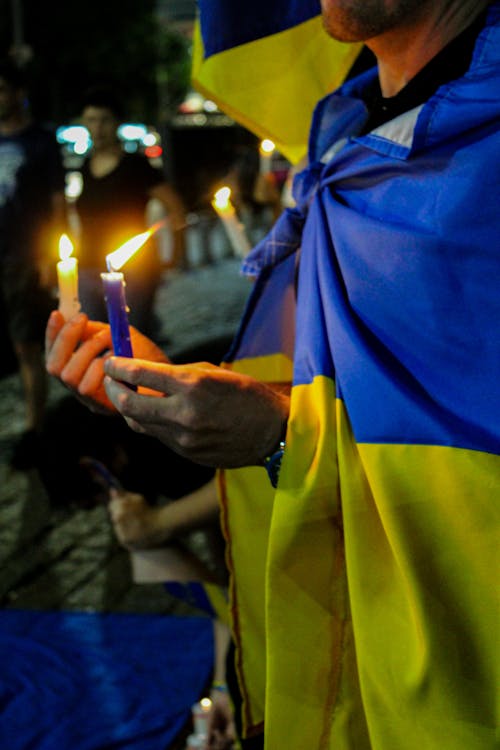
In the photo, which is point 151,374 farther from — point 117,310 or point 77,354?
point 77,354

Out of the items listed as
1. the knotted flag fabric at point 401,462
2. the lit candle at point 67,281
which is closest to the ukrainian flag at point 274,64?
the knotted flag fabric at point 401,462

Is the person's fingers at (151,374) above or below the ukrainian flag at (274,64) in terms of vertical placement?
below

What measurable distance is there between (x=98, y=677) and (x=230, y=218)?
198cm

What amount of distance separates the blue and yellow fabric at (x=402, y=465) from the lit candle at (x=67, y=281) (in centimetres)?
42

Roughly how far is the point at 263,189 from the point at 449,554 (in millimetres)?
3275

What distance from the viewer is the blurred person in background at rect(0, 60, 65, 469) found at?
18.9 ft

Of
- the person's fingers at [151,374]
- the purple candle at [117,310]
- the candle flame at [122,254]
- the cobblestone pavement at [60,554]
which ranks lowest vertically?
the cobblestone pavement at [60,554]

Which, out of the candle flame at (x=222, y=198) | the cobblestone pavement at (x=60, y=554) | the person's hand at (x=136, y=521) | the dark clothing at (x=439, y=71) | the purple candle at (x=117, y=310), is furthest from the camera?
the cobblestone pavement at (x=60, y=554)

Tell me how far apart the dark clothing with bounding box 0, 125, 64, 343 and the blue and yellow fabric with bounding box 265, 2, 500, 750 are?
446 centimetres

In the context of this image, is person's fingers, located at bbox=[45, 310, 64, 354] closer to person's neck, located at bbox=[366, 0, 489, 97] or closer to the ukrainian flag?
person's neck, located at bbox=[366, 0, 489, 97]

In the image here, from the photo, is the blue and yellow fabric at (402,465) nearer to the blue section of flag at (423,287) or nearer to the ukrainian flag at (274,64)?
the blue section of flag at (423,287)

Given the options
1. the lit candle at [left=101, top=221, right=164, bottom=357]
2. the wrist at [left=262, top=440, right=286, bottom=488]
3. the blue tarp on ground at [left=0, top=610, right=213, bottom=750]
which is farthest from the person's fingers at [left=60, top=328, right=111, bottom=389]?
the blue tarp on ground at [left=0, top=610, right=213, bottom=750]

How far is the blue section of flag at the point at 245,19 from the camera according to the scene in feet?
7.72

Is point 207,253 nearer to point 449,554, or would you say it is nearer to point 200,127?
point 200,127
